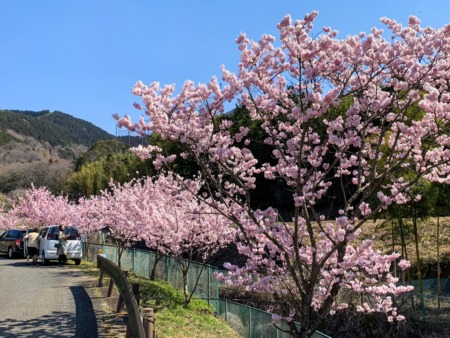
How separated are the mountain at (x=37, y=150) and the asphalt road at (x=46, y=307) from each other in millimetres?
61234

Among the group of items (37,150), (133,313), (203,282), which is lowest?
(203,282)

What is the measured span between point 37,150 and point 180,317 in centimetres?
13194

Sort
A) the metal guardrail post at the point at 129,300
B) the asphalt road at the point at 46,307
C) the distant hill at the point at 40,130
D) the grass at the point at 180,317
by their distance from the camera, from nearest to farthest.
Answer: the metal guardrail post at the point at 129,300, the asphalt road at the point at 46,307, the grass at the point at 180,317, the distant hill at the point at 40,130

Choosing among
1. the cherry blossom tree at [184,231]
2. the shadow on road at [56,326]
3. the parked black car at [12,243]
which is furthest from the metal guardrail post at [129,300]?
the parked black car at [12,243]

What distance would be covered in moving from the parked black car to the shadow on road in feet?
55.8

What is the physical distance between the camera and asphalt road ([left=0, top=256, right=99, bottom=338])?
823 centimetres

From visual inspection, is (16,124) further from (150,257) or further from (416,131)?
(416,131)

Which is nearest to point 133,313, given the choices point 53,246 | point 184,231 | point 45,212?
point 184,231

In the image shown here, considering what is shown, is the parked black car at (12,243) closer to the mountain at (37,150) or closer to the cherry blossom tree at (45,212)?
the cherry blossom tree at (45,212)

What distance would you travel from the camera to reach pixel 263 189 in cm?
3769

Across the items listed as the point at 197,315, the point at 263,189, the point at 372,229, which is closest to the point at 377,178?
the point at 197,315

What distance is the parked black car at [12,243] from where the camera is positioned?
25.1 meters

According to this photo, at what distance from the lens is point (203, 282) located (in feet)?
53.1

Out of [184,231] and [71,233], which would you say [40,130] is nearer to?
[71,233]
